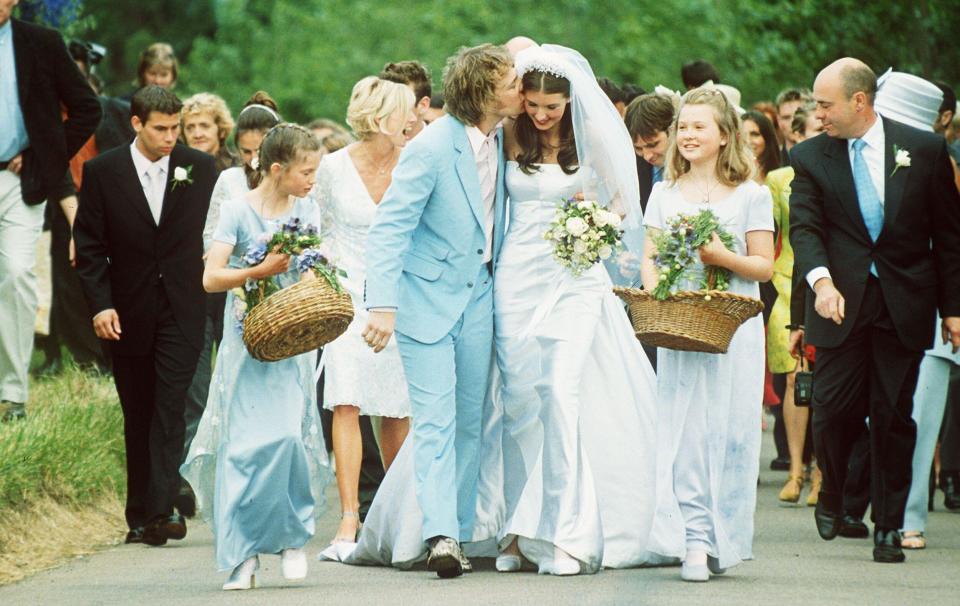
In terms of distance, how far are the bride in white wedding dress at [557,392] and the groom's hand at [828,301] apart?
0.95 meters

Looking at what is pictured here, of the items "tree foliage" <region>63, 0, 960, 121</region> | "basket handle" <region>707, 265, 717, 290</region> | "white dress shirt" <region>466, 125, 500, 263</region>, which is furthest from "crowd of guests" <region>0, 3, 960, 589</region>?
"tree foliage" <region>63, 0, 960, 121</region>

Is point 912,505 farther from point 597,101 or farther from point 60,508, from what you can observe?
point 60,508

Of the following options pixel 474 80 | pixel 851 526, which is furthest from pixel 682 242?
pixel 851 526

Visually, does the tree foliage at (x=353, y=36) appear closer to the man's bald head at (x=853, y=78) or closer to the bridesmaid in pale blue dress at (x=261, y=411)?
the man's bald head at (x=853, y=78)

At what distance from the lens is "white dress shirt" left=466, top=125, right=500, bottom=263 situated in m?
9.91

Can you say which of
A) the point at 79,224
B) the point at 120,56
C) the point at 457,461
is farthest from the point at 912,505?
the point at 120,56

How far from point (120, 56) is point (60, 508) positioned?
2773 cm

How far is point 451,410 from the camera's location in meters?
9.77

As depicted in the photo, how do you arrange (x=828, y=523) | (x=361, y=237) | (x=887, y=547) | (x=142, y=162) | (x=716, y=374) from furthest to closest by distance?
1. (x=142, y=162)
2. (x=361, y=237)
3. (x=828, y=523)
4. (x=887, y=547)
5. (x=716, y=374)

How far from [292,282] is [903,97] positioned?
3.98 meters

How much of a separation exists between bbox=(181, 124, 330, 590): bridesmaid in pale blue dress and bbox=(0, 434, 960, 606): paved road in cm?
24

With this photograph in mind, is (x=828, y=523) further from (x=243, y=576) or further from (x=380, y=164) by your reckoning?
(x=243, y=576)

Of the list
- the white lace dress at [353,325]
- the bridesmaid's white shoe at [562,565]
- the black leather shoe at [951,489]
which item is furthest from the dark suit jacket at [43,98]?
the black leather shoe at [951,489]

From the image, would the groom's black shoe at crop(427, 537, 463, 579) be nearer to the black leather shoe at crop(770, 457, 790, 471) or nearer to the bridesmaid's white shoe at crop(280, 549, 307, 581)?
the bridesmaid's white shoe at crop(280, 549, 307, 581)
